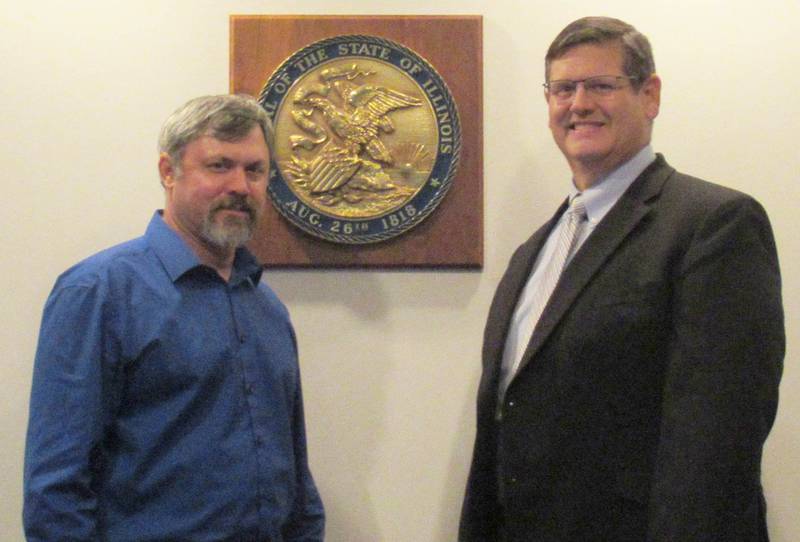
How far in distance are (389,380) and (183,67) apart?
0.86 metres

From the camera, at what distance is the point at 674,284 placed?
1.56 m

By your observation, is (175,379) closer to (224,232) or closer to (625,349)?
(224,232)

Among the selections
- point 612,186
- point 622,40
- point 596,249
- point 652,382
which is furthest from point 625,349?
point 622,40

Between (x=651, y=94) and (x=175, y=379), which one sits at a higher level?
(x=651, y=94)

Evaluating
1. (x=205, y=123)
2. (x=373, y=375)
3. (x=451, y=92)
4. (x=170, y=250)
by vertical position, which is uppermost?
(x=451, y=92)

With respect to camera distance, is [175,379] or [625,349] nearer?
[625,349]

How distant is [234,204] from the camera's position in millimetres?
1822

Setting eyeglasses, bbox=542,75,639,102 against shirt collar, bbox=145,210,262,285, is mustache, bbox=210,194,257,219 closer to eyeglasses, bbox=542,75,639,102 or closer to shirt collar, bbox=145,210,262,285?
shirt collar, bbox=145,210,262,285

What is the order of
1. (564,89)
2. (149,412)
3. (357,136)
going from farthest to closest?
(357,136)
(564,89)
(149,412)

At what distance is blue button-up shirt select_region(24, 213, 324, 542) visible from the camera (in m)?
1.62

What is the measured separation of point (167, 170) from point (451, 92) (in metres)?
0.71

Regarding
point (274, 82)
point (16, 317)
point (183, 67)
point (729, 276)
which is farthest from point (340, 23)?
point (729, 276)

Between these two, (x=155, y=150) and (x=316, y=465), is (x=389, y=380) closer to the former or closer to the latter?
(x=316, y=465)

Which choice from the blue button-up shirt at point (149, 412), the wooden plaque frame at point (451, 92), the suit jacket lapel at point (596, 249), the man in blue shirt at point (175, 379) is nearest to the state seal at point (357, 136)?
the wooden plaque frame at point (451, 92)
